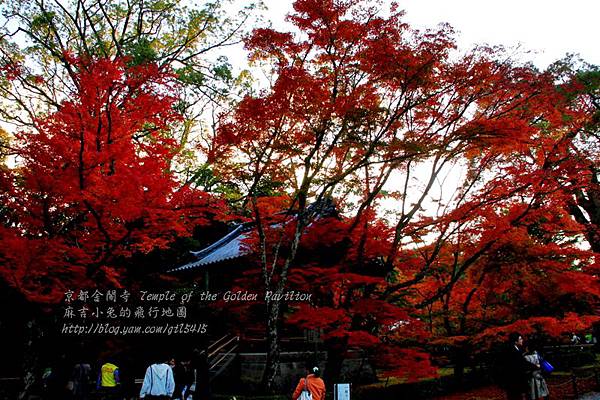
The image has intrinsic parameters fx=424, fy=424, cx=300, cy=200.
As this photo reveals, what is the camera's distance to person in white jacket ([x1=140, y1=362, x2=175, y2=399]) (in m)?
9.77

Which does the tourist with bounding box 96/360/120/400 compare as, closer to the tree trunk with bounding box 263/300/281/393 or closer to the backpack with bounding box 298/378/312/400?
the tree trunk with bounding box 263/300/281/393

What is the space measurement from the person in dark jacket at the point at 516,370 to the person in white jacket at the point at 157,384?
7.65 metres

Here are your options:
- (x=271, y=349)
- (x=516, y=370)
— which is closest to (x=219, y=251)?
(x=271, y=349)

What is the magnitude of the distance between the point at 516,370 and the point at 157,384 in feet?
26.3

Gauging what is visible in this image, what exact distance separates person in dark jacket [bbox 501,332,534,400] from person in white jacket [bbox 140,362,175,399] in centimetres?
765

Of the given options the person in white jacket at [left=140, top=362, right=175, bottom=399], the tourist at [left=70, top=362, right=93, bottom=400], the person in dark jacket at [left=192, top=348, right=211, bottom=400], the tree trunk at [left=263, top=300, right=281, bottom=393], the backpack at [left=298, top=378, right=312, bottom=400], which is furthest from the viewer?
the tourist at [left=70, top=362, right=93, bottom=400]

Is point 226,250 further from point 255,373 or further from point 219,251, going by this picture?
point 255,373

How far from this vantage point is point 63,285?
1265 centimetres

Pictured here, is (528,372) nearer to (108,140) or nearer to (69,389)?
(108,140)

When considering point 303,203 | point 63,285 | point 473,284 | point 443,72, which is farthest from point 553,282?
point 63,285

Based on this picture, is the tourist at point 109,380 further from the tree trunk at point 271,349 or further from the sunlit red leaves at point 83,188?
the tree trunk at point 271,349

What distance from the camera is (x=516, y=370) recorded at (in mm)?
9164

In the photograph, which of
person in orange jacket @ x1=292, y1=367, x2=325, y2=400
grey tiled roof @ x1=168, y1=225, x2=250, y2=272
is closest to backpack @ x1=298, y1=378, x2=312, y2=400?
person in orange jacket @ x1=292, y1=367, x2=325, y2=400

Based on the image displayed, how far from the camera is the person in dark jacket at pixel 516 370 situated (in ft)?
29.9
